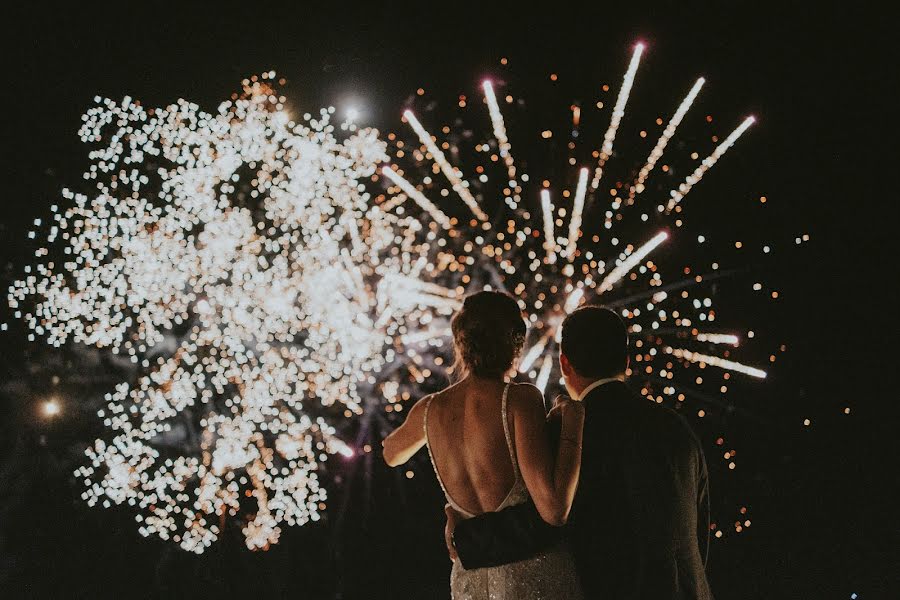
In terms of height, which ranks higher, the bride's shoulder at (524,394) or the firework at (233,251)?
the firework at (233,251)

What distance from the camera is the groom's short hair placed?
268cm

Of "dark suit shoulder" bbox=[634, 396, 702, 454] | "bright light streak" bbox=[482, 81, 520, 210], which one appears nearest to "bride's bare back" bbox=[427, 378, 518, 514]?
"dark suit shoulder" bbox=[634, 396, 702, 454]

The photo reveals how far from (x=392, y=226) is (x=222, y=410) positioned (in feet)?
11.5

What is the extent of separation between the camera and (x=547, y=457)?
2.40 metres

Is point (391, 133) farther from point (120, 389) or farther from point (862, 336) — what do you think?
point (862, 336)

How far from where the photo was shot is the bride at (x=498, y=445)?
94.2 inches

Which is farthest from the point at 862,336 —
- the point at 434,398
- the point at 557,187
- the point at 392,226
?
the point at 434,398

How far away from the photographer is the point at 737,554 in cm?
883

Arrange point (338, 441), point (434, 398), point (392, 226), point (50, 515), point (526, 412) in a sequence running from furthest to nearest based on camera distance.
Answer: point (338, 441) → point (50, 515) → point (392, 226) → point (434, 398) → point (526, 412)

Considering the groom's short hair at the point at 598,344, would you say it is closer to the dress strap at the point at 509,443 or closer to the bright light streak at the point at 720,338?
the dress strap at the point at 509,443

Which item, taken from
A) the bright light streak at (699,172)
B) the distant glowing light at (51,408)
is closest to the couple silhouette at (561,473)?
the bright light streak at (699,172)

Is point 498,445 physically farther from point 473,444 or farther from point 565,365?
point 565,365

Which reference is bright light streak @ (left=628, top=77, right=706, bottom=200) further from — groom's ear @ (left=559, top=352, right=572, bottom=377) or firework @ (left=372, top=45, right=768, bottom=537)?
groom's ear @ (left=559, top=352, right=572, bottom=377)

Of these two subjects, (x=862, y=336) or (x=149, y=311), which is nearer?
(x=149, y=311)
